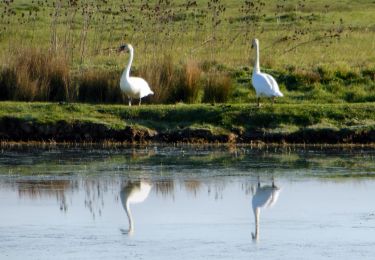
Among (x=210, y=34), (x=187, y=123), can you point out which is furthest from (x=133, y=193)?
(x=210, y=34)

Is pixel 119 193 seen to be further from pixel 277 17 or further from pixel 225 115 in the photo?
pixel 277 17

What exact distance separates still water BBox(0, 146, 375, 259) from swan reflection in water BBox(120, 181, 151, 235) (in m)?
0.01

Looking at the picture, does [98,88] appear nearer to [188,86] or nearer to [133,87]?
[133,87]

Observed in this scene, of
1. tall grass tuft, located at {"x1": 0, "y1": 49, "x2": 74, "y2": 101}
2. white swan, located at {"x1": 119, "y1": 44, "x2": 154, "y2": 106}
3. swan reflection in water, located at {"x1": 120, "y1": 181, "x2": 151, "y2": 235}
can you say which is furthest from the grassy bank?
swan reflection in water, located at {"x1": 120, "y1": 181, "x2": 151, "y2": 235}

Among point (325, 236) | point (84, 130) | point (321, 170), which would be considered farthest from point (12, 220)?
point (84, 130)

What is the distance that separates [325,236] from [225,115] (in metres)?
8.74

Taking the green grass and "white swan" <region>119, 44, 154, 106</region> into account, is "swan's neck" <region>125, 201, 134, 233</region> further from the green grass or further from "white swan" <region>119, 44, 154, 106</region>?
the green grass

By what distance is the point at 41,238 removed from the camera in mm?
10734

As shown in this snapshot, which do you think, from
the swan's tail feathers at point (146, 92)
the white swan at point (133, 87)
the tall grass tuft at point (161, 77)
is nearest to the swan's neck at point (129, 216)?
the white swan at point (133, 87)

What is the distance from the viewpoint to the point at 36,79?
70.3ft

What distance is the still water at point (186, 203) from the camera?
1038 centimetres

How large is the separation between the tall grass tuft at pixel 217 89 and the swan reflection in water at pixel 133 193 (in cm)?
759

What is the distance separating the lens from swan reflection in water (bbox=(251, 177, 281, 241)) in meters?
12.8

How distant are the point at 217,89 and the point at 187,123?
2.57 m
